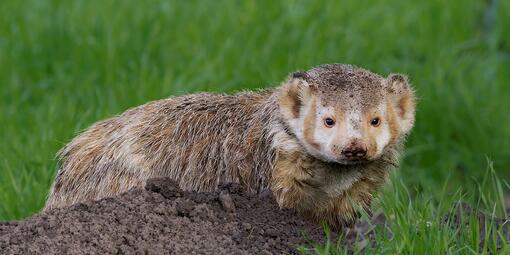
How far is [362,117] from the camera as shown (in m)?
4.75

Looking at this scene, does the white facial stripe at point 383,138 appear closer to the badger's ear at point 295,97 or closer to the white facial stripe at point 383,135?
the white facial stripe at point 383,135

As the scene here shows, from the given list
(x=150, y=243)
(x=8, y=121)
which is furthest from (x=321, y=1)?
(x=150, y=243)

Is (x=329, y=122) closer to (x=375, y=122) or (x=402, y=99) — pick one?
(x=375, y=122)

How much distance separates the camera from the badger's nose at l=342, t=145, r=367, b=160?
15.1 feet

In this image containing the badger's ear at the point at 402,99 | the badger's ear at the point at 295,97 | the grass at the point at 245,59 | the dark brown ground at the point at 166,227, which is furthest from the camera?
the grass at the point at 245,59

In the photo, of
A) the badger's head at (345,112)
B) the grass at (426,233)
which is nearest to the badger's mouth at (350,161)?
the badger's head at (345,112)

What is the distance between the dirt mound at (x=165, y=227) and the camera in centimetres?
427

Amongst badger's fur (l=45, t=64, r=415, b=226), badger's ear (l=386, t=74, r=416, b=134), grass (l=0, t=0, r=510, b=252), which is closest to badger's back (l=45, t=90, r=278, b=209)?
badger's fur (l=45, t=64, r=415, b=226)

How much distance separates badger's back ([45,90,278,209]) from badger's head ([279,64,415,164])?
0.17 m

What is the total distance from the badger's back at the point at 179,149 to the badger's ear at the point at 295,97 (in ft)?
0.32

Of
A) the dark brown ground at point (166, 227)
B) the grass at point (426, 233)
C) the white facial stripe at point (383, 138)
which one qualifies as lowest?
the grass at point (426, 233)

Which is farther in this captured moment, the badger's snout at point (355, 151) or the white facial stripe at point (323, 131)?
the white facial stripe at point (323, 131)

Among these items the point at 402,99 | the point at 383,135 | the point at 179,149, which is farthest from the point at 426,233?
the point at 179,149

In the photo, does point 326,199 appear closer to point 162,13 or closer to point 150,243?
point 150,243
